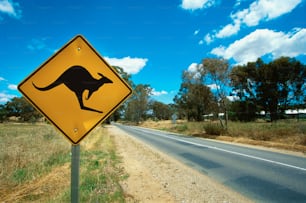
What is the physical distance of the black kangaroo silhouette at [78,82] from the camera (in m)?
1.98

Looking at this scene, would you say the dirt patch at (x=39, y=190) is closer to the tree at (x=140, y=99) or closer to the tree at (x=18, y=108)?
the tree at (x=140, y=99)

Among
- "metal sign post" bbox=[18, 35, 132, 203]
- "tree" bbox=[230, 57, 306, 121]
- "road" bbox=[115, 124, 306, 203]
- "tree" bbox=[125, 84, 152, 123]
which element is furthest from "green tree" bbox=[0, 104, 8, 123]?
"metal sign post" bbox=[18, 35, 132, 203]

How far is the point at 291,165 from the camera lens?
316 inches

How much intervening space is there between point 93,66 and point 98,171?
563 cm

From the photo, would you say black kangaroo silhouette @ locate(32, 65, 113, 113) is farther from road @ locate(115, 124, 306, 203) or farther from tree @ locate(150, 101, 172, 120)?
tree @ locate(150, 101, 172, 120)

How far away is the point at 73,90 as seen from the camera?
200 cm

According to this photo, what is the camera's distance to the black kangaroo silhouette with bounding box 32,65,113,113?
198 centimetres

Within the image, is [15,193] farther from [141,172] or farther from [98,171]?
[141,172]

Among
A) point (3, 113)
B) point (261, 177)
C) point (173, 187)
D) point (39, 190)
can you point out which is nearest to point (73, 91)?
point (39, 190)

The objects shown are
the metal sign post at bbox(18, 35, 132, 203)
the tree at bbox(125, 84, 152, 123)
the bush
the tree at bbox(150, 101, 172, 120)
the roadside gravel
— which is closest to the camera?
the metal sign post at bbox(18, 35, 132, 203)

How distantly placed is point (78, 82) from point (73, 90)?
0.09m

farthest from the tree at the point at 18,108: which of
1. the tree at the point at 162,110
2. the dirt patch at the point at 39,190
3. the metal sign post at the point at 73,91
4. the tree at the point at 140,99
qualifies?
the metal sign post at the point at 73,91

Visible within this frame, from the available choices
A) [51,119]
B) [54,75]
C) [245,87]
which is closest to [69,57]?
[54,75]

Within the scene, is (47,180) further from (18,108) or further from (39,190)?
(18,108)
